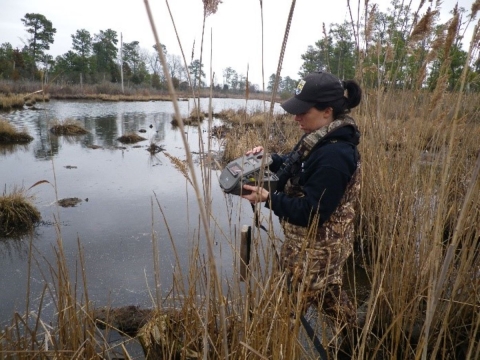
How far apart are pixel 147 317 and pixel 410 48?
2.46 metres

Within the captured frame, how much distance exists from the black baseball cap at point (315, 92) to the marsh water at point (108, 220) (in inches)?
12.2

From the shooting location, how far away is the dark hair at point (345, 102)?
1578 millimetres

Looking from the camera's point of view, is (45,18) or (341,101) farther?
(45,18)

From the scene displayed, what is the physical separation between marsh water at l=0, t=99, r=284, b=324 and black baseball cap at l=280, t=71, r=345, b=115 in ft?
1.02

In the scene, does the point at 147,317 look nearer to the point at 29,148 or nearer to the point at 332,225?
the point at 332,225

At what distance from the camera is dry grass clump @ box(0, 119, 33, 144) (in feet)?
28.5

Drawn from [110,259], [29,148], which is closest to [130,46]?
[29,148]

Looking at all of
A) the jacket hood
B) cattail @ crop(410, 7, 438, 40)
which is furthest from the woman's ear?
cattail @ crop(410, 7, 438, 40)

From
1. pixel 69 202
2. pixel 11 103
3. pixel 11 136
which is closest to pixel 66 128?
pixel 11 136

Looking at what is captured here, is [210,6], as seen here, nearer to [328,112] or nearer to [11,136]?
[328,112]

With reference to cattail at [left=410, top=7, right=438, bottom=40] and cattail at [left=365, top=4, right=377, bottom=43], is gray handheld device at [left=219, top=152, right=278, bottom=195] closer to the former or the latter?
cattail at [left=410, top=7, right=438, bottom=40]

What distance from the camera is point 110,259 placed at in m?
3.49

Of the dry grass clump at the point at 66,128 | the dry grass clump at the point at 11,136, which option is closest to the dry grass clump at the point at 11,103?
the dry grass clump at the point at 66,128

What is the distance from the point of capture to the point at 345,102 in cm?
162
